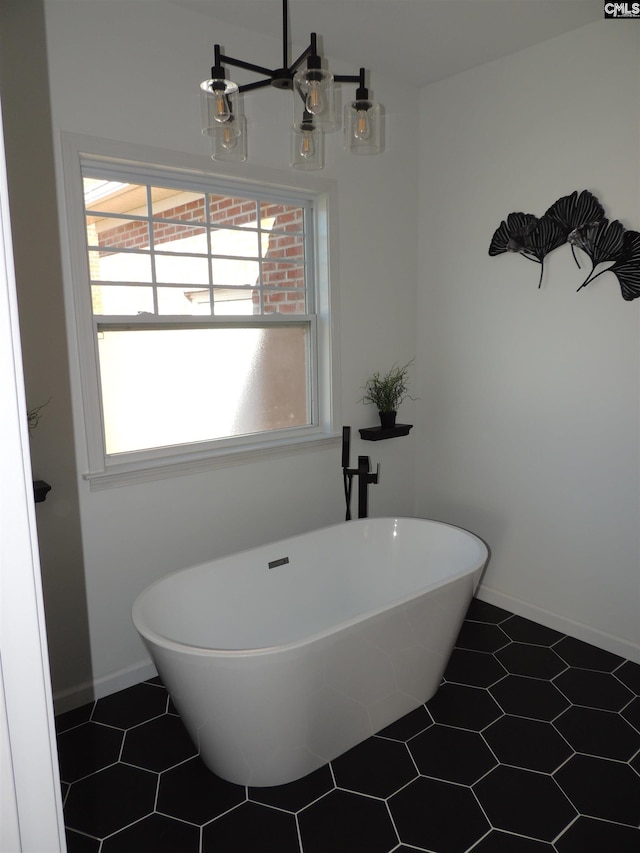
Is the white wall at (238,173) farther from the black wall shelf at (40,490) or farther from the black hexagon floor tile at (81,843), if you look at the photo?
the black hexagon floor tile at (81,843)

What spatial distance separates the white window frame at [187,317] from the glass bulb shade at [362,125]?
88cm

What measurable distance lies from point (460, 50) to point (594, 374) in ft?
5.65

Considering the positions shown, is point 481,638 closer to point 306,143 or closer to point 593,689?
point 593,689

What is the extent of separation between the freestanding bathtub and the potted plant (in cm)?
65

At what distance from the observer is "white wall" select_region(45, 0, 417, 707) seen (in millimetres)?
2332

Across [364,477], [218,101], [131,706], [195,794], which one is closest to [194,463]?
[364,477]

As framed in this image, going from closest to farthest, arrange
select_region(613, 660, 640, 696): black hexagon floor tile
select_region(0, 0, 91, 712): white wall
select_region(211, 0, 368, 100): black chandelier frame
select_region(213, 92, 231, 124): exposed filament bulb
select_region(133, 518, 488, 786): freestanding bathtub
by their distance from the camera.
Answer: select_region(211, 0, 368, 100): black chandelier frame
select_region(213, 92, 231, 124): exposed filament bulb
select_region(133, 518, 488, 786): freestanding bathtub
select_region(0, 0, 91, 712): white wall
select_region(613, 660, 640, 696): black hexagon floor tile

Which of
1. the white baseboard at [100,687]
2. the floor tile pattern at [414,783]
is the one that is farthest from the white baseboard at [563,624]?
the white baseboard at [100,687]

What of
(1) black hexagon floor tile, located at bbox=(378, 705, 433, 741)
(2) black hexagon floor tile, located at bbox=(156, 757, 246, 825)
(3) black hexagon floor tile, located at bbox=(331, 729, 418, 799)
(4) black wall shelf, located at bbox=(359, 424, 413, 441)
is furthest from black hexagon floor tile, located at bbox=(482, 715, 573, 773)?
(4) black wall shelf, located at bbox=(359, 424, 413, 441)

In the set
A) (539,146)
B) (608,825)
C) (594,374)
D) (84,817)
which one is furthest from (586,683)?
(539,146)

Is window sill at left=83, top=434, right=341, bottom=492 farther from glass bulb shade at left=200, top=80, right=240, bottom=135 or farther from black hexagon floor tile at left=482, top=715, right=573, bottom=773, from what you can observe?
black hexagon floor tile at left=482, top=715, right=573, bottom=773

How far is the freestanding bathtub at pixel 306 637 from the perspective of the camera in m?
1.92

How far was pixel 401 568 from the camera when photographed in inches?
118

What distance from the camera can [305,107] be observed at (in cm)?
196
